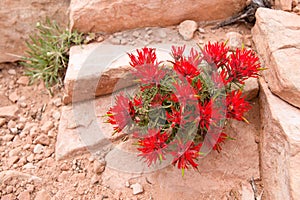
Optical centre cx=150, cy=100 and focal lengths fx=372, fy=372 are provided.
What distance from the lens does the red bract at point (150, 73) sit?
2096 millimetres

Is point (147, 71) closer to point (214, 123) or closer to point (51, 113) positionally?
point (214, 123)

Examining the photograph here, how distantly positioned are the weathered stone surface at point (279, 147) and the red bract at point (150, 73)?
2.47 ft

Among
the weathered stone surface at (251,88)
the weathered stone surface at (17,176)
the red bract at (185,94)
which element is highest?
the red bract at (185,94)

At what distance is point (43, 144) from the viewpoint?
9.14ft

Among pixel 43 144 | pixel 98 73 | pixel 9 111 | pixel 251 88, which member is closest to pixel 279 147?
pixel 251 88

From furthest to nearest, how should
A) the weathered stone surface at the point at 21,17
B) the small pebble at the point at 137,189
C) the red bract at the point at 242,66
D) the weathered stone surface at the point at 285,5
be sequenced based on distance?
1. the weathered stone surface at the point at 21,17
2. the weathered stone surface at the point at 285,5
3. the small pebble at the point at 137,189
4. the red bract at the point at 242,66

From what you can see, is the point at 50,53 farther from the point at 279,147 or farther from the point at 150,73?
the point at 279,147

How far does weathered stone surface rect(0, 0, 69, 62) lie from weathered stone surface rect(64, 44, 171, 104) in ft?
2.10

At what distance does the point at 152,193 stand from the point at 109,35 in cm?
137

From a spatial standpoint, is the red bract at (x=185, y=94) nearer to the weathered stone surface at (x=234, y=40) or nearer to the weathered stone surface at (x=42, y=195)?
the weathered stone surface at (x=234, y=40)

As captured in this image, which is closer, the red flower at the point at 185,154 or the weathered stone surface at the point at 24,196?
the red flower at the point at 185,154

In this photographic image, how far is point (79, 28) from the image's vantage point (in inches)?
121

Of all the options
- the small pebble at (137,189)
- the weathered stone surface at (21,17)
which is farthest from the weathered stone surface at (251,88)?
the weathered stone surface at (21,17)

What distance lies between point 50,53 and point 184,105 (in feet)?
4.88
